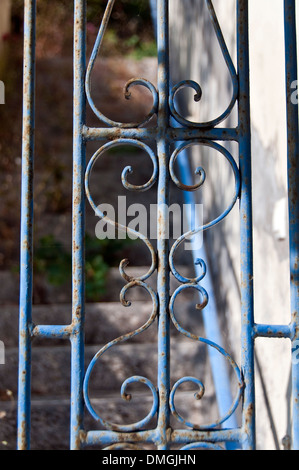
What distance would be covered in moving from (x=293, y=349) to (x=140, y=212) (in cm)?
214

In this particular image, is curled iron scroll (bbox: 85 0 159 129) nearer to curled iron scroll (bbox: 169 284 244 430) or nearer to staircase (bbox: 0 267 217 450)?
curled iron scroll (bbox: 169 284 244 430)

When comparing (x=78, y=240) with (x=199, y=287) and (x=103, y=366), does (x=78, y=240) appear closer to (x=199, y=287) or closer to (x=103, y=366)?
(x=199, y=287)

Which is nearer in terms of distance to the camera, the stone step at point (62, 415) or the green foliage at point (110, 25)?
the stone step at point (62, 415)

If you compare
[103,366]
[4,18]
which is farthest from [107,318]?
[4,18]

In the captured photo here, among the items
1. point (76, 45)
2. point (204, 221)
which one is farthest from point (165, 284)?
point (204, 221)

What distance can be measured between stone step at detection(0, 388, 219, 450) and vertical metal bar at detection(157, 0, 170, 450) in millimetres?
916

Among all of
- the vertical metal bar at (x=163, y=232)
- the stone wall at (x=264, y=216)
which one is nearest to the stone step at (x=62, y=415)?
the stone wall at (x=264, y=216)

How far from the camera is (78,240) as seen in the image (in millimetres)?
1132

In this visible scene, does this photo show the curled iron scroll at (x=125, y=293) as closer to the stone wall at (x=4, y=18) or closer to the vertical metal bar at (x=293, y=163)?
the vertical metal bar at (x=293, y=163)

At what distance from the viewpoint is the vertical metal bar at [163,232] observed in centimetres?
111

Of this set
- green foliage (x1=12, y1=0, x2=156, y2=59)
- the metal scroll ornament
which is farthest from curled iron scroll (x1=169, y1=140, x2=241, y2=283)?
green foliage (x1=12, y1=0, x2=156, y2=59)

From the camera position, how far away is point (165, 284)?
112 centimetres
